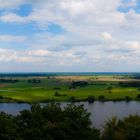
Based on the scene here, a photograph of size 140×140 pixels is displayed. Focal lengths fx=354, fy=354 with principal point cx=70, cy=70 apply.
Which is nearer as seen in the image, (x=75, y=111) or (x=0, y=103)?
(x=75, y=111)

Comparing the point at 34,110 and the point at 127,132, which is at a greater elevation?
the point at 34,110

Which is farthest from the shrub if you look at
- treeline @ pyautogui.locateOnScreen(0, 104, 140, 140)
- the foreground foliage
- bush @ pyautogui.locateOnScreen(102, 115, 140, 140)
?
the foreground foliage

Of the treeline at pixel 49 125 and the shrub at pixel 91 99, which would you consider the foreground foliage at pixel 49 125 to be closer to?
the treeline at pixel 49 125

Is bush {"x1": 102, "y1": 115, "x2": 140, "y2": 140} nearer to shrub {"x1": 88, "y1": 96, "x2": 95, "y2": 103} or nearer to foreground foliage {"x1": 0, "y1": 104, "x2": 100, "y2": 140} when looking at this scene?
foreground foliage {"x1": 0, "y1": 104, "x2": 100, "y2": 140}

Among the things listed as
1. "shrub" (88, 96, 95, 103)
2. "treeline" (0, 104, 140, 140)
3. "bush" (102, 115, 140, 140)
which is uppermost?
"treeline" (0, 104, 140, 140)

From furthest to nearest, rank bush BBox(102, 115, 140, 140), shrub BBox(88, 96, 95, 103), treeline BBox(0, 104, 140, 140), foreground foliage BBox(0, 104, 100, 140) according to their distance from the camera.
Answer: shrub BBox(88, 96, 95, 103), bush BBox(102, 115, 140, 140), foreground foliage BBox(0, 104, 100, 140), treeline BBox(0, 104, 140, 140)

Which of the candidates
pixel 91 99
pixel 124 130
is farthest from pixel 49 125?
pixel 91 99

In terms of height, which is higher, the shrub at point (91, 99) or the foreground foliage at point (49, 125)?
the foreground foliage at point (49, 125)

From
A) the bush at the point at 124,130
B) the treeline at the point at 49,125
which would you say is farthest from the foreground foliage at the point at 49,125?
the bush at the point at 124,130

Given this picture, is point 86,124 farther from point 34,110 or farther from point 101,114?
point 101,114

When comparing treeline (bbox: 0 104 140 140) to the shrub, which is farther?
the shrub

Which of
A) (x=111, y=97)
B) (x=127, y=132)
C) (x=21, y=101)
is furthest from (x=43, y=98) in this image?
(x=127, y=132)
